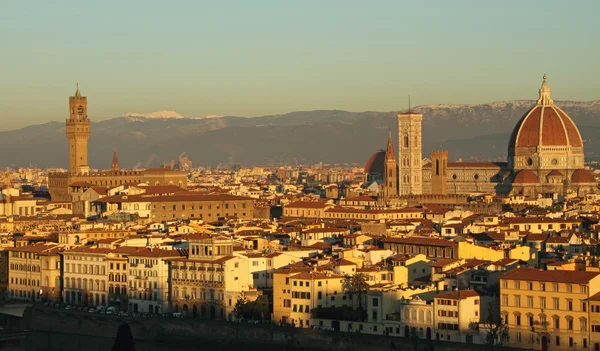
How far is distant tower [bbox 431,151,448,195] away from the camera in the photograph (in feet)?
377

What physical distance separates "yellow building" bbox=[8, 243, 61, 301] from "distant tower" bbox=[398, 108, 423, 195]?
5004 centimetres

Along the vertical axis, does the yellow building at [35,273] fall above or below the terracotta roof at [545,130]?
below

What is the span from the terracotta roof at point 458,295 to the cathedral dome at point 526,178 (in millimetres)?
63152

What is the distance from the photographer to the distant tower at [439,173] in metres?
115

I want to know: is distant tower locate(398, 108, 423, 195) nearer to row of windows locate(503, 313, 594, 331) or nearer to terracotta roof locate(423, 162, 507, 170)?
terracotta roof locate(423, 162, 507, 170)

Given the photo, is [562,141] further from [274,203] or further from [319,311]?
[319,311]

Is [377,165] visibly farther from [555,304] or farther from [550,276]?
Result: [555,304]

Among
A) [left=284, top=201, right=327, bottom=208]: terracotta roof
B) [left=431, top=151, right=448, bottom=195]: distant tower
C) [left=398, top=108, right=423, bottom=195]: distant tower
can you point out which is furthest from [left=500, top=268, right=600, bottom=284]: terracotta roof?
[left=431, top=151, right=448, bottom=195]: distant tower

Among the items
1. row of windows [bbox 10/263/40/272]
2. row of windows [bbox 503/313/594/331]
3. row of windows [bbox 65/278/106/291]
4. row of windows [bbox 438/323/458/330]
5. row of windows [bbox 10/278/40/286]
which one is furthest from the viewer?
row of windows [bbox 10/263/40/272]

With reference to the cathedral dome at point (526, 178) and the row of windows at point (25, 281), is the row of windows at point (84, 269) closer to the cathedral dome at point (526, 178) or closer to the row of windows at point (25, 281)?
the row of windows at point (25, 281)

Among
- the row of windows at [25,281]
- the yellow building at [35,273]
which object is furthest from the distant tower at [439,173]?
the row of windows at [25,281]

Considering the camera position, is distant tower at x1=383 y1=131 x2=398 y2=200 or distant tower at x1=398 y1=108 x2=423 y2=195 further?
distant tower at x1=398 y1=108 x2=423 y2=195

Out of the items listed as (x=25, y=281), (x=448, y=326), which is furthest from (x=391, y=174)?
(x=448, y=326)

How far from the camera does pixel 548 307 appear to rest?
156ft
